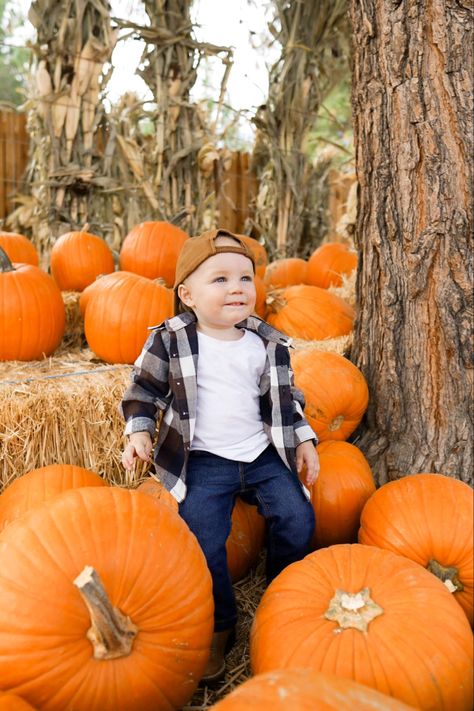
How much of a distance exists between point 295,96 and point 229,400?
16.0 feet

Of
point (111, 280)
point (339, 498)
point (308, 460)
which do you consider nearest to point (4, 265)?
point (111, 280)

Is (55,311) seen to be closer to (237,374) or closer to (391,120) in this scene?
(237,374)

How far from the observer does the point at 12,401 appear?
2.66m

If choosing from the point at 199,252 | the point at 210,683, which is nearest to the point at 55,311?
the point at 199,252

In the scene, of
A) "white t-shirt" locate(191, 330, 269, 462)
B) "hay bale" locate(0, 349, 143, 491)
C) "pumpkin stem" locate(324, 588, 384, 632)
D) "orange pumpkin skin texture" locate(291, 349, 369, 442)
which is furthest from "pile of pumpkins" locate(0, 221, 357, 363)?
"pumpkin stem" locate(324, 588, 384, 632)

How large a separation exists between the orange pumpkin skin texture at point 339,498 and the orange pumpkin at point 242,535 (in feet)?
0.79

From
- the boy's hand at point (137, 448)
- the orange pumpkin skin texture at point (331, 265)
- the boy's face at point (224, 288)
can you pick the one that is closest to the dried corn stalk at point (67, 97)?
the orange pumpkin skin texture at point (331, 265)

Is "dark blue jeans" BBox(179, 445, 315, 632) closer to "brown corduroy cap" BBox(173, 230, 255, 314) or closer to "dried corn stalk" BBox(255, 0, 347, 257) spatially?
"brown corduroy cap" BBox(173, 230, 255, 314)

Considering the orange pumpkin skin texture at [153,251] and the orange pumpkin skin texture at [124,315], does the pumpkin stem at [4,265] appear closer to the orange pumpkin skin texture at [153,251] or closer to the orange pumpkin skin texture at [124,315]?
the orange pumpkin skin texture at [124,315]

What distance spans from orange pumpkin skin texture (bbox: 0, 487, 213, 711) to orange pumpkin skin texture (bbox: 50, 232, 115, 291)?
2735 millimetres

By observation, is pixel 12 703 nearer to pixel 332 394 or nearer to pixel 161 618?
pixel 161 618

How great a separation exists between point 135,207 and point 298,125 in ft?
6.33

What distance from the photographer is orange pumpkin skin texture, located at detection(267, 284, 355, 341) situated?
3861mm

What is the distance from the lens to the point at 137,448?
2.12m
